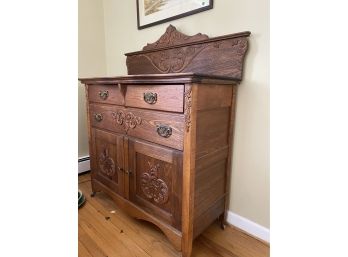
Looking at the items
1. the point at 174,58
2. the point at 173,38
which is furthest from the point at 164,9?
the point at 174,58

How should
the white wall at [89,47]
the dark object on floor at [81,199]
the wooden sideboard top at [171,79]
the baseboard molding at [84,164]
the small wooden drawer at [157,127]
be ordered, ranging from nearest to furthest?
the wooden sideboard top at [171,79] < the small wooden drawer at [157,127] < the dark object on floor at [81,199] < the white wall at [89,47] < the baseboard molding at [84,164]

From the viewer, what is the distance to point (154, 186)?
1.24 metres

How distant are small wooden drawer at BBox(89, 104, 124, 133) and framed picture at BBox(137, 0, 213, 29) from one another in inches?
30.5

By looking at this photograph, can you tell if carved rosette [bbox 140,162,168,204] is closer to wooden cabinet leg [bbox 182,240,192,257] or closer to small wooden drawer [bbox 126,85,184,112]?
wooden cabinet leg [bbox 182,240,192,257]

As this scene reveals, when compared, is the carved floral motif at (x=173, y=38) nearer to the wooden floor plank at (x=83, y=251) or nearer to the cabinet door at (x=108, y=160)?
the cabinet door at (x=108, y=160)

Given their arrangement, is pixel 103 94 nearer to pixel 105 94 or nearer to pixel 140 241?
pixel 105 94

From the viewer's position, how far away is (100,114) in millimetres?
1551

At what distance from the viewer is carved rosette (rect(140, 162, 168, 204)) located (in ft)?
3.93

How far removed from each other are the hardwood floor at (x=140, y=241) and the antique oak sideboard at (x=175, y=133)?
0.12 metres

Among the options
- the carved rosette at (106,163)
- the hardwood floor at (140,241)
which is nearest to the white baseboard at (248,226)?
the hardwood floor at (140,241)

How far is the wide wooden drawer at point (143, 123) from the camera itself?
1.07 m
